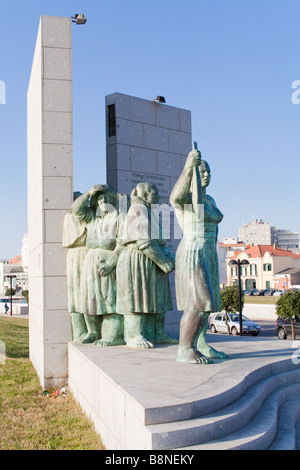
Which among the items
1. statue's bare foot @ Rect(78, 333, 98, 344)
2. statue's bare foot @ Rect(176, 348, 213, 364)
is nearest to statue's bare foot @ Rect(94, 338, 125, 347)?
statue's bare foot @ Rect(78, 333, 98, 344)

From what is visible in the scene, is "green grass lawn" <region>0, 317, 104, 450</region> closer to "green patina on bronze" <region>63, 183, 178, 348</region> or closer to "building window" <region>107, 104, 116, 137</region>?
"green patina on bronze" <region>63, 183, 178, 348</region>

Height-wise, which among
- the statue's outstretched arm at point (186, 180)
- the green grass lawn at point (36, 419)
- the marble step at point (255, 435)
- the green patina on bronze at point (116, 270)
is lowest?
the green grass lawn at point (36, 419)

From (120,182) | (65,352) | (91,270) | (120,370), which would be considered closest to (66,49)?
(120,182)

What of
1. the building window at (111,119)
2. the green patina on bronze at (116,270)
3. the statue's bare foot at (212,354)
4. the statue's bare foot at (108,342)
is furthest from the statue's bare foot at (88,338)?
the building window at (111,119)

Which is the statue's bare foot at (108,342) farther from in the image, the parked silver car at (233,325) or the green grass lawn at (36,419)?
the parked silver car at (233,325)

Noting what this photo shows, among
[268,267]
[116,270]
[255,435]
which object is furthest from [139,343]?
[268,267]

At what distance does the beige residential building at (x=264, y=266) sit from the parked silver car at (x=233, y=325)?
132 ft

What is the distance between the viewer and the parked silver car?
20250 millimetres

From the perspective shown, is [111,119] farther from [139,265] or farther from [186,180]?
[186,180]

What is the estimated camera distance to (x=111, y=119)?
827 cm

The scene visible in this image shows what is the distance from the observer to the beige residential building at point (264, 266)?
63531 mm

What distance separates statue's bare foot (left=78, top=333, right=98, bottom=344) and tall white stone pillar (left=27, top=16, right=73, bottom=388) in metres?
0.36

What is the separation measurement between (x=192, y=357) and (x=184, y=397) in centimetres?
145
